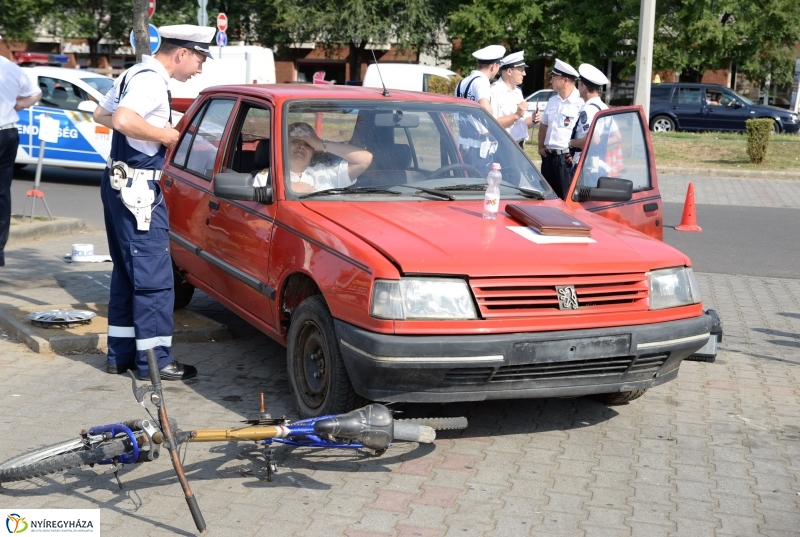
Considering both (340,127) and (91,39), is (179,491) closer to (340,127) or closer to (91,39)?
(340,127)

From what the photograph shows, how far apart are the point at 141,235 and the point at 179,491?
1870 millimetres

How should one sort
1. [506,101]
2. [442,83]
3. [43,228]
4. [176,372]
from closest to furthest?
1. [176,372]
2. [506,101]
3. [43,228]
4. [442,83]

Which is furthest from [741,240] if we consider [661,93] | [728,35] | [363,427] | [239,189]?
[728,35]

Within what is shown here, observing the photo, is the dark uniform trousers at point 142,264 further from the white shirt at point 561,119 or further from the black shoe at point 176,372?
the white shirt at point 561,119

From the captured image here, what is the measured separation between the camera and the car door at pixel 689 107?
100 ft

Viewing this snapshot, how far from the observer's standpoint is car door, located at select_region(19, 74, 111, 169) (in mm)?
15266

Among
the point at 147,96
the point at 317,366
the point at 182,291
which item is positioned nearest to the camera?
the point at 317,366

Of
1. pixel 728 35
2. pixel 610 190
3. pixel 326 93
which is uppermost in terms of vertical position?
pixel 728 35

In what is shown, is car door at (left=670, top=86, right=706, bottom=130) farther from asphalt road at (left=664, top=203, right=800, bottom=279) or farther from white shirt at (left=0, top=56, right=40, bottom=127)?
white shirt at (left=0, top=56, right=40, bottom=127)

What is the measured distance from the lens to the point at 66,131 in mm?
15344

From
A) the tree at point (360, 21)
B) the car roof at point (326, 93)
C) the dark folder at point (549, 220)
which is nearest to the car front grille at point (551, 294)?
the dark folder at point (549, 220)

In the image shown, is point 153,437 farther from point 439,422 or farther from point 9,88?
point 9,88

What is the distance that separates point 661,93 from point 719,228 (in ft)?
62.4

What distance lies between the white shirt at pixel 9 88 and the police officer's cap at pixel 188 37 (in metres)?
3.35
